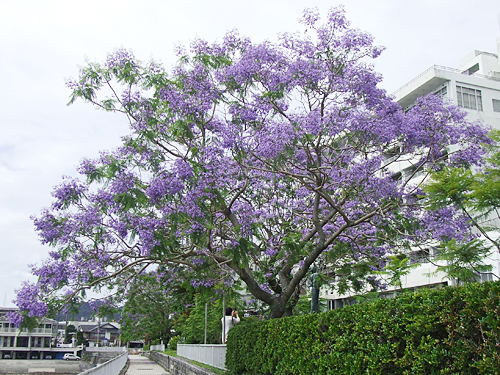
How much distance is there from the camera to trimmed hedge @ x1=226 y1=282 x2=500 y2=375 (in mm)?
4363

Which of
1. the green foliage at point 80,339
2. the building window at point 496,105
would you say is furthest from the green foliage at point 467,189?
the green foliage at point 80,339

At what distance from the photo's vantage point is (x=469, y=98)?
28578mm

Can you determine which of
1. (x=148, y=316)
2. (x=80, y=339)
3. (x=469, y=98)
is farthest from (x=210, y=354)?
(x=80, y=339)

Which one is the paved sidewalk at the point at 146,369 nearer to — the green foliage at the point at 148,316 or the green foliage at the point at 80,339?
the green foliage at the point at 148,316

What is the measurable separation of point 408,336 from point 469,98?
26367 mm

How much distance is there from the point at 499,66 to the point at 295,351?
3067 cm

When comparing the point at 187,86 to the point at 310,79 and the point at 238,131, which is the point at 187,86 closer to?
the point at 238,131

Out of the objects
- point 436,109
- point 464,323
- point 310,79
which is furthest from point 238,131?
point 464,323

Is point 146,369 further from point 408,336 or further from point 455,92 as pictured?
point 408,336

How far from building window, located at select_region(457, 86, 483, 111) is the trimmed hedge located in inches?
896

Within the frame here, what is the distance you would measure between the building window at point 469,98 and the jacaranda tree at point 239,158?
Result: 16983 mm

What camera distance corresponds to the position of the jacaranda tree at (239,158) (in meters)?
11.3

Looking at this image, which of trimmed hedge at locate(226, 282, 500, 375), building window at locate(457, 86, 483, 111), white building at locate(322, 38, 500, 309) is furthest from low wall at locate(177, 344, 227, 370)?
building window at locate(457, 86, 483, 111)

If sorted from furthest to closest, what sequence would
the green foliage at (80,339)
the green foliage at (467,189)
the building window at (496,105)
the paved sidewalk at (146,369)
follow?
the green foliage at (80,339) → the building window at (496,105) → the paved sidewalk at (146,369) → the green foliage at (467,189)
